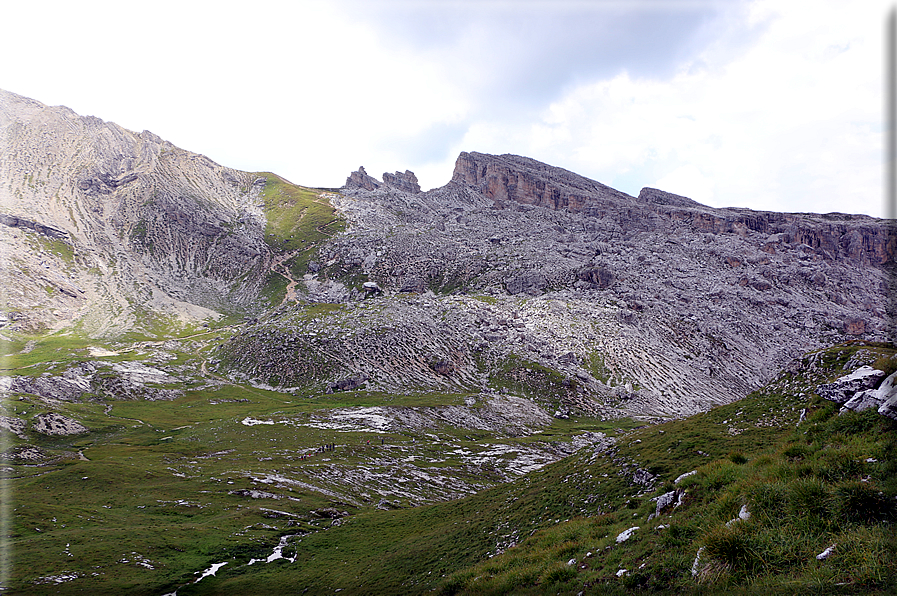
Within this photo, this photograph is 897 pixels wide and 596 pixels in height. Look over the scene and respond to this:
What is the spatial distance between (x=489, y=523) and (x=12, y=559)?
51486mm

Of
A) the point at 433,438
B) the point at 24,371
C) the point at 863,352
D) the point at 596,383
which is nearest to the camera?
the point at 863,352

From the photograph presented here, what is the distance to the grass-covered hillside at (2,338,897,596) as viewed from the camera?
10711 mm

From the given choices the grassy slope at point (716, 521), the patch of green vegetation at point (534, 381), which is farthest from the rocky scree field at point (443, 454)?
the patch of green vegetation at point (534, 381)

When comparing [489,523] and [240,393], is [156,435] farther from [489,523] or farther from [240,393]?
[489,523]

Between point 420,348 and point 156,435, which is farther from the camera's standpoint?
point 420,348

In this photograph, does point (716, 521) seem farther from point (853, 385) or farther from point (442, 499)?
point (442, 499)

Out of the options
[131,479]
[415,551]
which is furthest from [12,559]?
[415,551]

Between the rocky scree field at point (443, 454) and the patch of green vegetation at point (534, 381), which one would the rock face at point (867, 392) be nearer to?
the rocky scree field at point (443, 454)

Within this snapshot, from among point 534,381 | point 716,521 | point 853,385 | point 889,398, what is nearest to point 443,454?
point 534,381

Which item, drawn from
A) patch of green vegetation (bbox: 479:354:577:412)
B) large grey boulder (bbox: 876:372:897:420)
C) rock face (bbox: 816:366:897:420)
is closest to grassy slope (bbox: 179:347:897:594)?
large grey boulder (bbox: 876:372:897:420)

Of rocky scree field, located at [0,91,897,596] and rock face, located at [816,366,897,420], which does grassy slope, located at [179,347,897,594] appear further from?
rock face, located at [816,366,897,420]

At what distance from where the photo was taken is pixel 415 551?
3894 cm

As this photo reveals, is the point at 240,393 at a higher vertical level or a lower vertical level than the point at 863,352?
lower

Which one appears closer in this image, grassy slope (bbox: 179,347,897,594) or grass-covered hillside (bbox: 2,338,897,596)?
grassy slope (bbox: 179,347,897,594)
